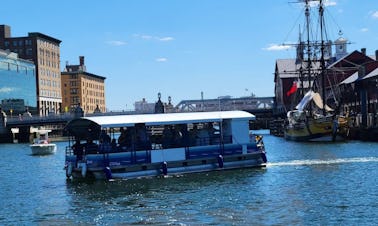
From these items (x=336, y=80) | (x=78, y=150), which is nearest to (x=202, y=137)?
(x=78, y=150)

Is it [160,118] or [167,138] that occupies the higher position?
[160,118]

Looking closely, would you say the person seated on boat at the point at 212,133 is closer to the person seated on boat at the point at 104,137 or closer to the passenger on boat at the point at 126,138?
the passenger on boat at the point at 126,138

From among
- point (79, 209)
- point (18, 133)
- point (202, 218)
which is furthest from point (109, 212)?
point (18, 133)

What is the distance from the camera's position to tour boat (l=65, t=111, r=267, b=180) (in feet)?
143

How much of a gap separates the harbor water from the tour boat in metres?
0.93

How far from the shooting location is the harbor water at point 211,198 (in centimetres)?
2848

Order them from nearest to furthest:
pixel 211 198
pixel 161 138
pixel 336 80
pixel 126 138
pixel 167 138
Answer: pixel 211 198
pixel 126 138
pixel 167 138
pixel 161 138
pixel 336 80

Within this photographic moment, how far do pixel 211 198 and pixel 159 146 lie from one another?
43.1 feet

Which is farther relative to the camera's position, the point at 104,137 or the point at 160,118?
the point at 160,118

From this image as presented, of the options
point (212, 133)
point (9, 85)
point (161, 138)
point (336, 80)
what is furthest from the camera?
point (9, 85)

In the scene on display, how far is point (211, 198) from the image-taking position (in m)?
34.4

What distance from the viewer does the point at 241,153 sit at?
4894 centimetres

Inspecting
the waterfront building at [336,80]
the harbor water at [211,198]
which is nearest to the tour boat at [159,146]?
the harbor water at [211,198]

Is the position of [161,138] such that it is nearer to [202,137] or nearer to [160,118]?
[160,118]
